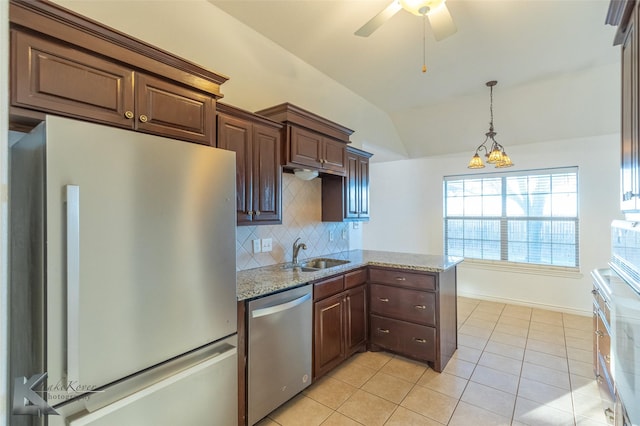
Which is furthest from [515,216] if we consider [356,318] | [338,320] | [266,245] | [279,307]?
[279,307]

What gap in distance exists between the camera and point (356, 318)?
2.78m

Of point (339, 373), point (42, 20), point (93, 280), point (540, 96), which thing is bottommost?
point (339, 373)

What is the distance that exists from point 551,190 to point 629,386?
3.94 metres

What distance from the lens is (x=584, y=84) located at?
3383mm

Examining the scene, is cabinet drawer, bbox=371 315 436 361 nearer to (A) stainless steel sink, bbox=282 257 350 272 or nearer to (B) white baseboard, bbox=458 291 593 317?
(A) stainless steel sink, bbox=282 257 350 272

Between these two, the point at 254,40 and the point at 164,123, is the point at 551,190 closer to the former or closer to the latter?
the point at 254,40

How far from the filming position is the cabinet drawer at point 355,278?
266 cm

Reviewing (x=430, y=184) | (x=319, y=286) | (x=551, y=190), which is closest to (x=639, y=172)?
(x=319, y=286)

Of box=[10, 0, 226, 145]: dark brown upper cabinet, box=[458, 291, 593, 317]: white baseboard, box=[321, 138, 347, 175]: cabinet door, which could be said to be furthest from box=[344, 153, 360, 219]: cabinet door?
box=[458, 291, 593, 317]: white baseboard

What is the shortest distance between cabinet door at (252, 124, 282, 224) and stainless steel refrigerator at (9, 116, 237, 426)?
0.68 m

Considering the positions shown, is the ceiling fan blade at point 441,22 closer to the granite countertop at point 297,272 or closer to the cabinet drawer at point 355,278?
the granite countertop at point 297,272

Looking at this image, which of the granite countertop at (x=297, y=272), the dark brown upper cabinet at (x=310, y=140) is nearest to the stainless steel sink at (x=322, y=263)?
the granite countertop at (x=297, y=272)

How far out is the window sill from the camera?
4125 millimetres

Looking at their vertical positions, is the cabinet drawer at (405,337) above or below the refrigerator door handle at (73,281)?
below
